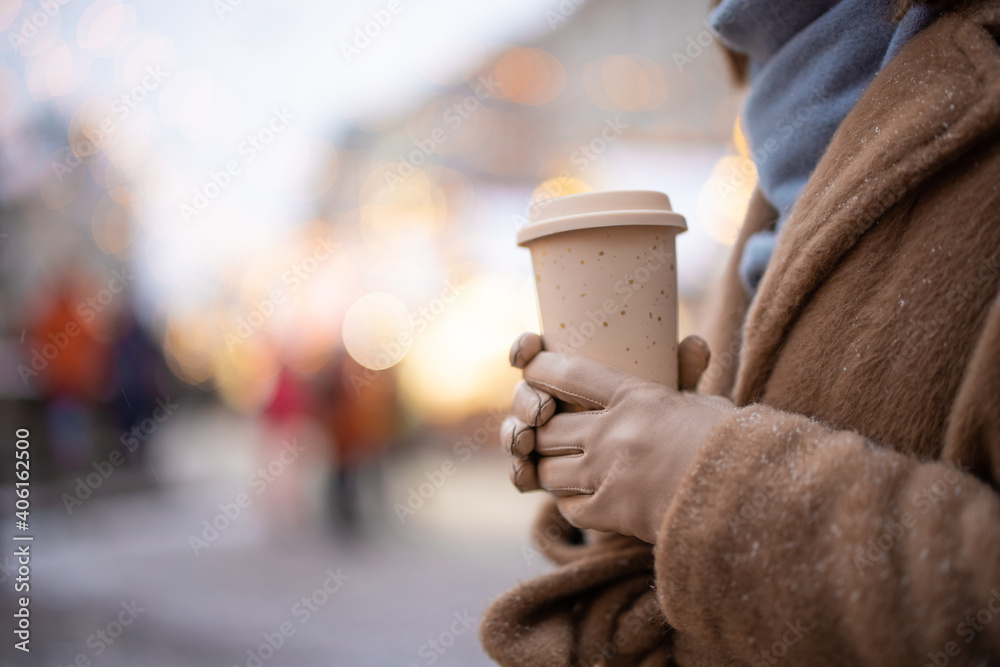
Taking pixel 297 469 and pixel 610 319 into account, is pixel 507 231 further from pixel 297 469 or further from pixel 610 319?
pixel 610 319

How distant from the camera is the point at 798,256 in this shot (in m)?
0.86

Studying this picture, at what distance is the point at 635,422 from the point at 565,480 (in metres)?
0.16

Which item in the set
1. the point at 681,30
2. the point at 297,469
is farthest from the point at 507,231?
the point at 297,469

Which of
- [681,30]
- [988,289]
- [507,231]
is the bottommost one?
[507,231]

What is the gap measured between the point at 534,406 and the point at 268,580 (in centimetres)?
384

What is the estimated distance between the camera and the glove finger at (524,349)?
101cm

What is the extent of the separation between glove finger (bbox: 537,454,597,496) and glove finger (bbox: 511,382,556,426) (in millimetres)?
71

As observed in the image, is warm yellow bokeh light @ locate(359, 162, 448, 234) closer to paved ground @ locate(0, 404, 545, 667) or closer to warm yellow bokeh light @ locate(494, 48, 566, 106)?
warm yellow bokeh light @ locate(494, 48, 566, 106)

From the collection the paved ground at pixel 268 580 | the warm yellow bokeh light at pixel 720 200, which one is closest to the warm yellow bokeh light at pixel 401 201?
the warm yellow bokeh light at pixel 720 200

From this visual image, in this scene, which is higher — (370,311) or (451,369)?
(370,311)

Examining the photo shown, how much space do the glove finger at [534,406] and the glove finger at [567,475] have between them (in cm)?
7

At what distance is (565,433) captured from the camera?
924mm

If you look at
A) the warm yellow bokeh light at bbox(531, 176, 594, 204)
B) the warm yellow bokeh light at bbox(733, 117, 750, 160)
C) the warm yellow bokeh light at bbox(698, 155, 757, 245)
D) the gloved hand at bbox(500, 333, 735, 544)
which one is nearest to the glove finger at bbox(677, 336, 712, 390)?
the gloved hand at bbox(500, 333, 735, 544)

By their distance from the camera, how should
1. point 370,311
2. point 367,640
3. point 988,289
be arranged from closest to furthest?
1. point 988,289
2. point 367,640
3. point 370,311
